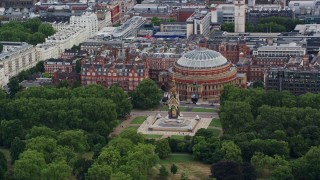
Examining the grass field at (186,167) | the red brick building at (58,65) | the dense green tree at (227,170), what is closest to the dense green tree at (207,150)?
the grass field at (186,167)

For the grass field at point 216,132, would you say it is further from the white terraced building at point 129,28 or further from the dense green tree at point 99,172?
the white terraced building at point 129,28

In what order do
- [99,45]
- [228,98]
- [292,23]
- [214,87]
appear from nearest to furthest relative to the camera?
[228,98]
[214,87]
[99,45]
[292,23]

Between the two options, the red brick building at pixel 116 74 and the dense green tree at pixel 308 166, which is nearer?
the dense green tree at pixel 308 166

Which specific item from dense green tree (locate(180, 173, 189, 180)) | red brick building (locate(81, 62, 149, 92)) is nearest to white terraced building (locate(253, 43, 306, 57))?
red brick building (locate(81, 62, 149, 92))

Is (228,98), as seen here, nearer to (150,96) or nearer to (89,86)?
(150,96)

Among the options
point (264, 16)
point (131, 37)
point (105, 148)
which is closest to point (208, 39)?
point (131, 37)

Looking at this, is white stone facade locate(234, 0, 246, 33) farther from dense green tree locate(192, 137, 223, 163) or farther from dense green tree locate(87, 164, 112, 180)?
dense green tree locate(87, 164, 112, 180)

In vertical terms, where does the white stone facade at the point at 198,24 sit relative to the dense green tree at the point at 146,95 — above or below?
above
